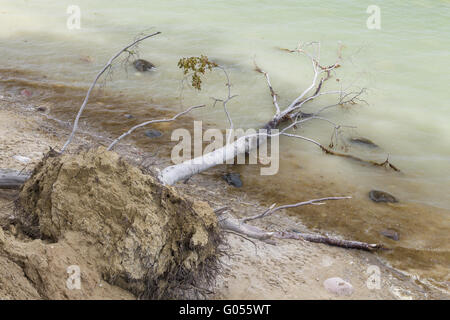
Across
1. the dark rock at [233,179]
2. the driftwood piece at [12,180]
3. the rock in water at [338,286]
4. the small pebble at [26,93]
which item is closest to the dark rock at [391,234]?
the rock in water at [338,286]

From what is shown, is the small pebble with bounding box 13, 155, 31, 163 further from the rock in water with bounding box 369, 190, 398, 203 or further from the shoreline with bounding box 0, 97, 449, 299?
the rock in water with bounding box 369, 190, 398, 203

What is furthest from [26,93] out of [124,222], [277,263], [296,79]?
[277,263]

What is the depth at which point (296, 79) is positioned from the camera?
966 centimetres

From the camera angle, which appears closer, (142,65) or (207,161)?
(207,161)

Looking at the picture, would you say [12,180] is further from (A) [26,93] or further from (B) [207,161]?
(A) [26,93]

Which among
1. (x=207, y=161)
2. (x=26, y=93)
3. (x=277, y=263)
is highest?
(x=26, y=93)

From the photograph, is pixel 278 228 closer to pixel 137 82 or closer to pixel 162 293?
pixel 162 293

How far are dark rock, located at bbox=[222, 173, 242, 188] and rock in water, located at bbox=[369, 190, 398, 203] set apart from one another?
70.5 inches

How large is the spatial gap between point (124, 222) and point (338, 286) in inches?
80.6

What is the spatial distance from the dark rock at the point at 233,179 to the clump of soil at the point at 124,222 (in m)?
2.27

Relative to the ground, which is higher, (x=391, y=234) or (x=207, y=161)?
(x=207, y=161)

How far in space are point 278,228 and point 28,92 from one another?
18.3ft

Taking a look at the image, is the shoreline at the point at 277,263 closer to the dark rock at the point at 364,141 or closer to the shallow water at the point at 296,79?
the shallow water at the point at 296,79

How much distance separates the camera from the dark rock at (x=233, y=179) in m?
6.09
